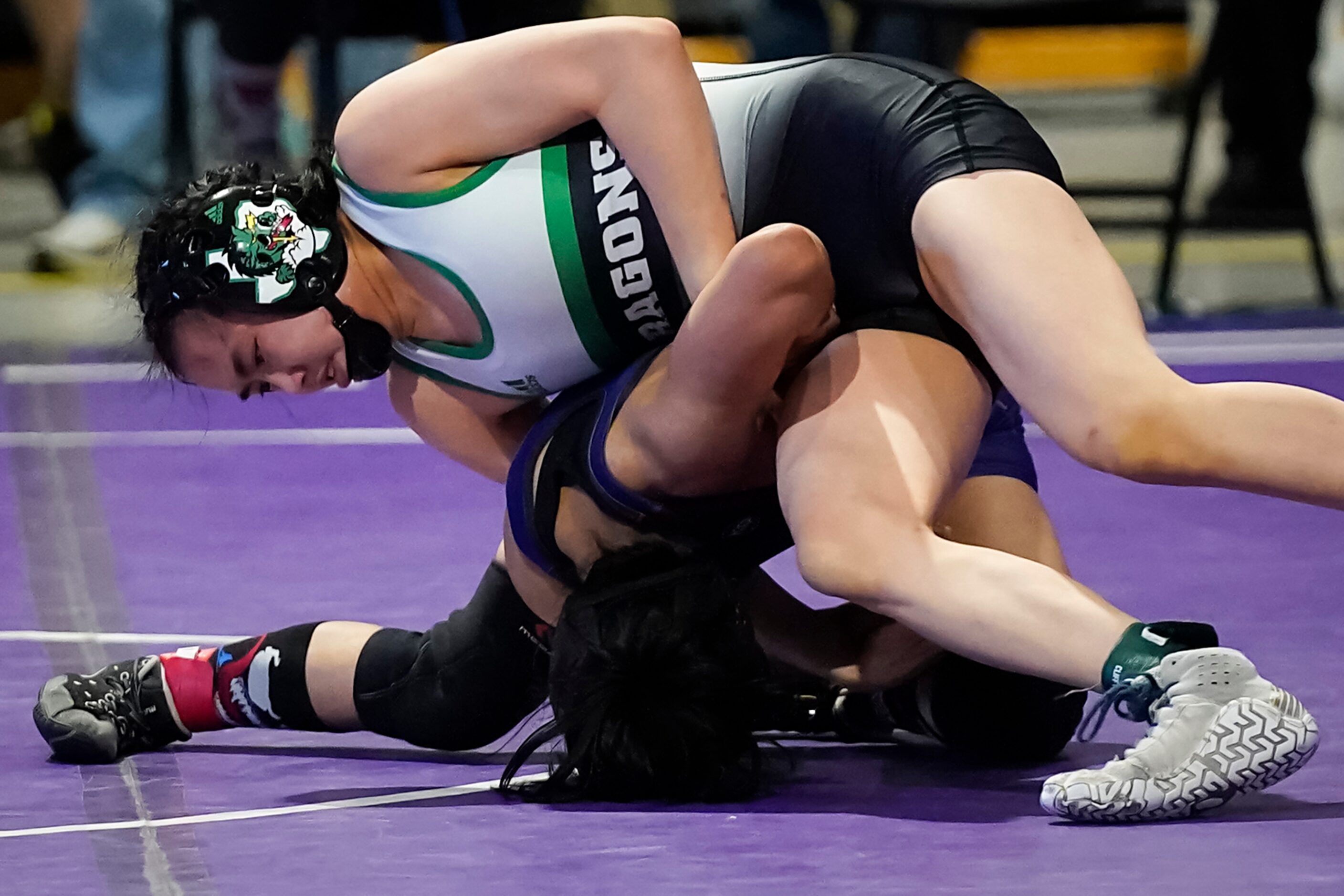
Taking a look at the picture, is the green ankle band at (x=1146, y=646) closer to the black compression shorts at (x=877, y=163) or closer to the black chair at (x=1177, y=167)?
the black compression shorts at (x=877, y=163)

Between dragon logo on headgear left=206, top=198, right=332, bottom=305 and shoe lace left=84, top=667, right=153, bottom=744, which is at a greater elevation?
dragon logo on headgear left=206, top=198, right=332, bottom=305

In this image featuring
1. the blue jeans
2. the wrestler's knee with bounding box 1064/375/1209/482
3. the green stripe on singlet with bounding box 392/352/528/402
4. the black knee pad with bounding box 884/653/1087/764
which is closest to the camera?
the wrestler's knee with bounding box 1064/375/1209/482

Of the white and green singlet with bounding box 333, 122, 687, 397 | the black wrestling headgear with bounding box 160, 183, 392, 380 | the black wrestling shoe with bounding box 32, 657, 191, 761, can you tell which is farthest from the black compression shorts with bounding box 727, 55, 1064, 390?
the black wrestling shoe with bounding box 32, 657, 191, 761

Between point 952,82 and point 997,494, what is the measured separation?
528 millimetres

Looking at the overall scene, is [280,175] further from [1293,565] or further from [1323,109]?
[1323,109]

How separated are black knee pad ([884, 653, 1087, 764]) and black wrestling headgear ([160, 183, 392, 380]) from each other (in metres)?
0.85

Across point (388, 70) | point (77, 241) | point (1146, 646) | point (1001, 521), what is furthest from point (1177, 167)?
point (1146, 646)

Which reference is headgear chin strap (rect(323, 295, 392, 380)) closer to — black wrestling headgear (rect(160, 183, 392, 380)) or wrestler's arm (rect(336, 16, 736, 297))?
black wrestling headgear (rect(160, 183, 392, 380))

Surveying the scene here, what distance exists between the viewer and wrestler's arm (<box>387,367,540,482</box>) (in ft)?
9.33

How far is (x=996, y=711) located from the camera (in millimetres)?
2512

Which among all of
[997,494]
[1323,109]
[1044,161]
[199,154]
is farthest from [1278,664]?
[1323,109]

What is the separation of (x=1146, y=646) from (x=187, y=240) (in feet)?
4.21

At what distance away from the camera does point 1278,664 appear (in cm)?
283

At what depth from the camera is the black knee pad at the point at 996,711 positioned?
8.21 ft
